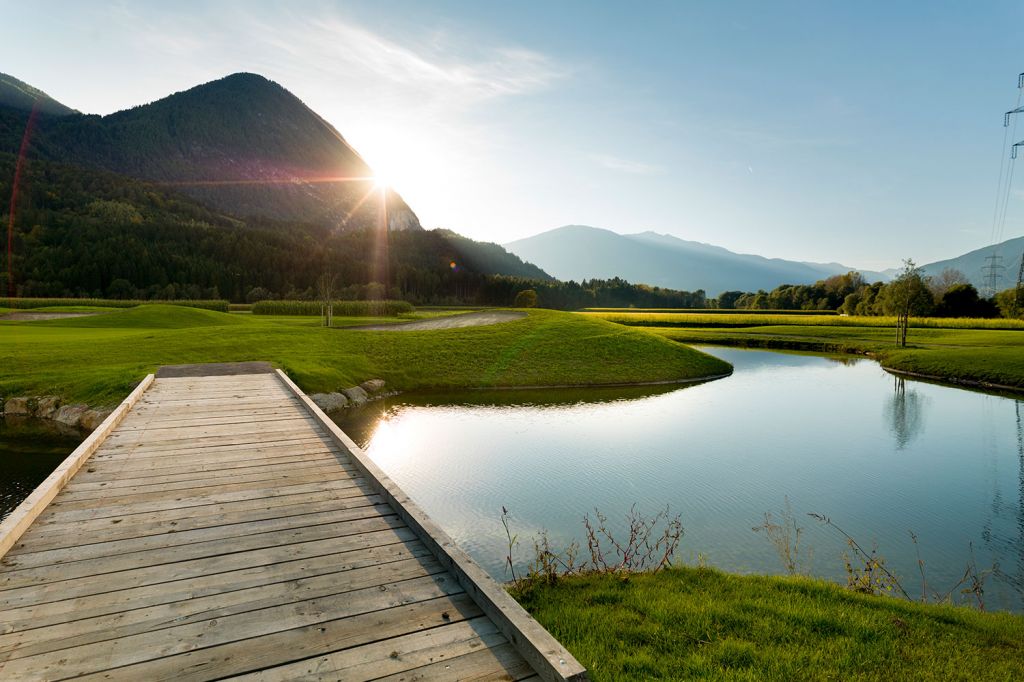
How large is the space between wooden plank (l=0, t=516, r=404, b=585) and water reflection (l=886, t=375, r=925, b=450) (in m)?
18.3

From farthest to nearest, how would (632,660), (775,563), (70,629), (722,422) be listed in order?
(722,422) < (775,563) < (632,660) < (70,629)

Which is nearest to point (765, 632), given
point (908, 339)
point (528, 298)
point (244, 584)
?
point (244, 584)

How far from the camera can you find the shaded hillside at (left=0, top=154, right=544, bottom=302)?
102 meters

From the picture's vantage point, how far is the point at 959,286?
77.4 m

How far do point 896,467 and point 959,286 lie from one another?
84338mm

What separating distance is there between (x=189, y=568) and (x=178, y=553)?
0.46 metres

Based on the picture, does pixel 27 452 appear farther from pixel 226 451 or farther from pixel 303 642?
pixel 303 642

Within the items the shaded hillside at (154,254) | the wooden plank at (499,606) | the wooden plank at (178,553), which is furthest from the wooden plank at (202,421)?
the shaded hillside at (154,254)

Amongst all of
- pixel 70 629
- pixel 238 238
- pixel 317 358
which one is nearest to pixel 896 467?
pixel 70 629

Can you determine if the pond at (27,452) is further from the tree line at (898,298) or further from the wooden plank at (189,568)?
the tree line at (898,298)

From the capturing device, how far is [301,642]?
3957 millimetres

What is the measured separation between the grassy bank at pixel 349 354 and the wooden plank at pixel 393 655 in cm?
1948

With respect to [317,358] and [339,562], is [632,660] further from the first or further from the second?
[317,358]

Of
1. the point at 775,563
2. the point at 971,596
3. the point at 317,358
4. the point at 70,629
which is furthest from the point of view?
the point at 317,358
